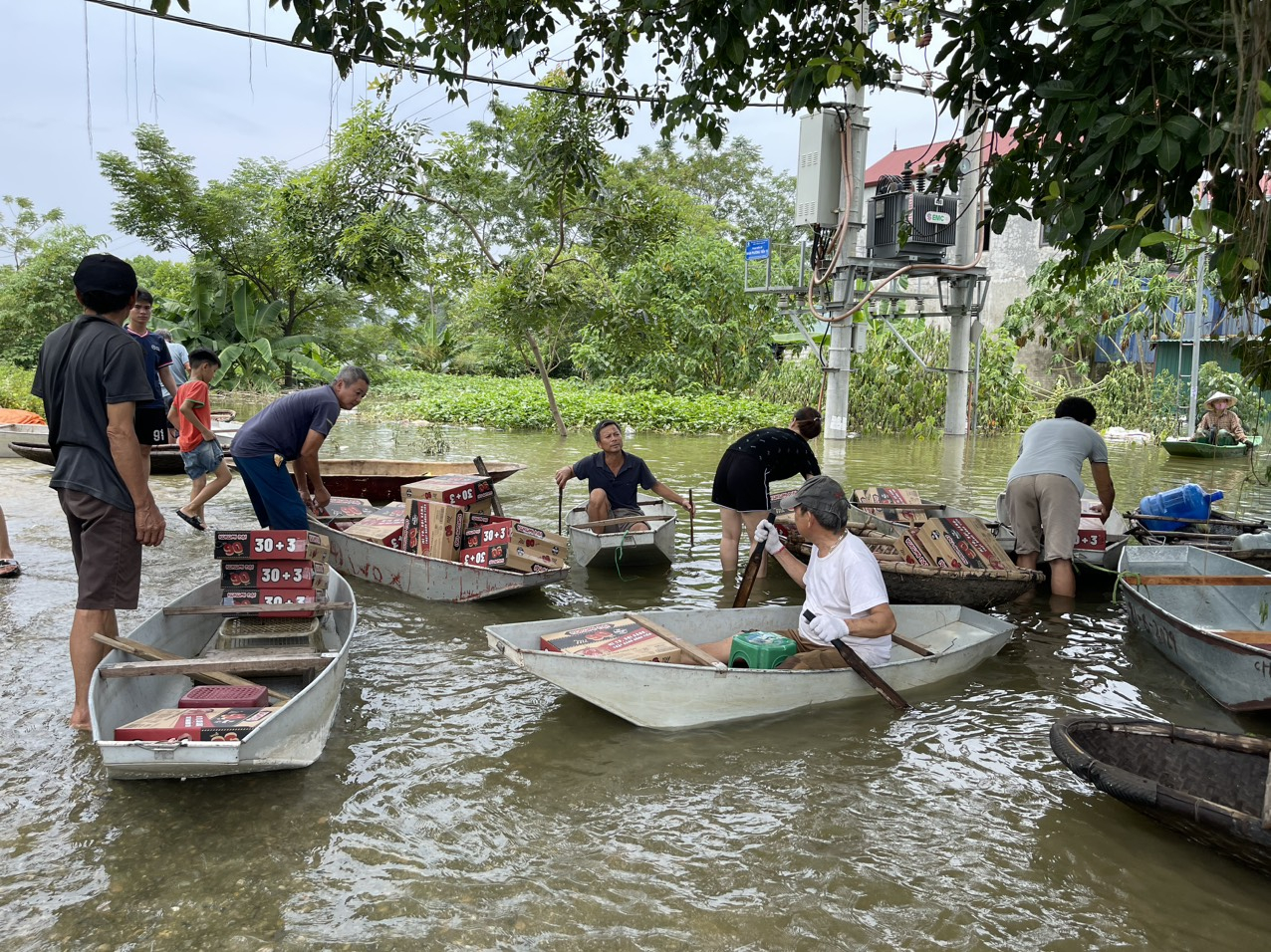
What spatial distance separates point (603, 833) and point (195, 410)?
23.6 ft

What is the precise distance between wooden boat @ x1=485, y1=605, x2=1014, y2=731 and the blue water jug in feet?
12.7

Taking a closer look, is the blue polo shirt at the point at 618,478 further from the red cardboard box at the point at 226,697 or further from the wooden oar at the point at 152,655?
the red cardboard box at the point at 226,697

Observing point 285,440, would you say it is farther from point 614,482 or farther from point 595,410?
point 595,410

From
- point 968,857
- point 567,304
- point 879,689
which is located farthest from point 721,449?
point 968,857

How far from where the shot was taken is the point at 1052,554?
8523 millimetres

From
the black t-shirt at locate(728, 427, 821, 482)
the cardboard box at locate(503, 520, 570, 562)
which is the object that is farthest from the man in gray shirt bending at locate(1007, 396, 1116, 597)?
the cardboard box at locate(503, 520, 570, 562)

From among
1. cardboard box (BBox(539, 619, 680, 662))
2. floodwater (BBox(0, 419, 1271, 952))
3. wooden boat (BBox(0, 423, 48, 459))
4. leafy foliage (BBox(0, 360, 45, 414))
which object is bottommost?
floodwater (BBox(0, 419, 1271, 952))

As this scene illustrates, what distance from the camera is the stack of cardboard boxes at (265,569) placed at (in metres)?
5.67

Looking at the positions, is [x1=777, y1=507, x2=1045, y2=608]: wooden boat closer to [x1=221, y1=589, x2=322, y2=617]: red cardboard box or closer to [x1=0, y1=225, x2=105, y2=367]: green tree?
[x1=221, y1=589, x2=322, y2=617]: red cardboard box

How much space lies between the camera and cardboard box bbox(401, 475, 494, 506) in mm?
8352

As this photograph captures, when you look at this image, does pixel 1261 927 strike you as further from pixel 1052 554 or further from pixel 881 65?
pixel 881 65

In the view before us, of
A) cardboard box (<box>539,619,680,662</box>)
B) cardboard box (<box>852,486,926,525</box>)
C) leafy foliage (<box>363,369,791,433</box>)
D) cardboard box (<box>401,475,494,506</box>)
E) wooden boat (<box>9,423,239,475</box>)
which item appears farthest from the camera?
leafy foliage (<box>363,369,791,433</box>)

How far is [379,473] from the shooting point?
12.9 meters

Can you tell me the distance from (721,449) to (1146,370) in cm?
1277
